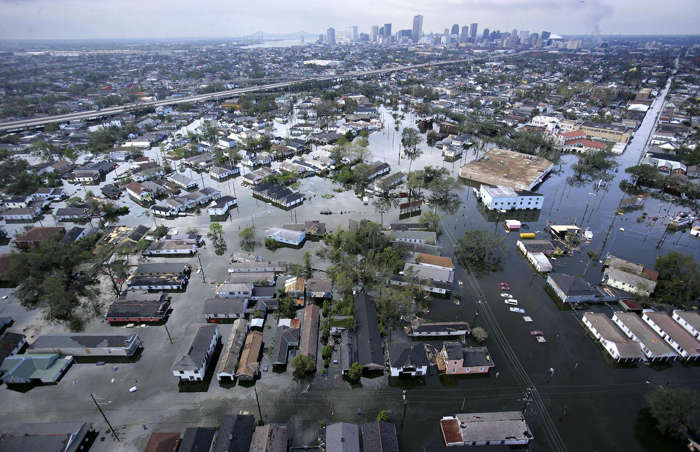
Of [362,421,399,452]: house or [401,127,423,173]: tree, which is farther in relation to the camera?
[401,127,423,173]: tree

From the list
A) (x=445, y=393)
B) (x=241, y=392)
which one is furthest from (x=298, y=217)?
(x=445, y=393)

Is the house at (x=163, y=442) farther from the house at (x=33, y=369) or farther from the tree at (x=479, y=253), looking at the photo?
the tree at (x=479, y=253)

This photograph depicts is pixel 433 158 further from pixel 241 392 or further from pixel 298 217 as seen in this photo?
pixel 241 392

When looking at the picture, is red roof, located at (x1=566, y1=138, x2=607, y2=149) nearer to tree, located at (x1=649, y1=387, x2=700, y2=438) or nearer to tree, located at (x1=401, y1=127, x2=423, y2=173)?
tree, located at (x1=401, y1=127, x2=423, y2=173)

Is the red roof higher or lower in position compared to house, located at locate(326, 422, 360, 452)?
higher

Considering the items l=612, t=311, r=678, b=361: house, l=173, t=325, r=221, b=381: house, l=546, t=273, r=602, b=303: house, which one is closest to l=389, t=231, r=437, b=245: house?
l=546, t=273, r=602, b=303: house

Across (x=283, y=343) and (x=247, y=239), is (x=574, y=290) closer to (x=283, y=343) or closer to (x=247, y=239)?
(x=283, y=343)
